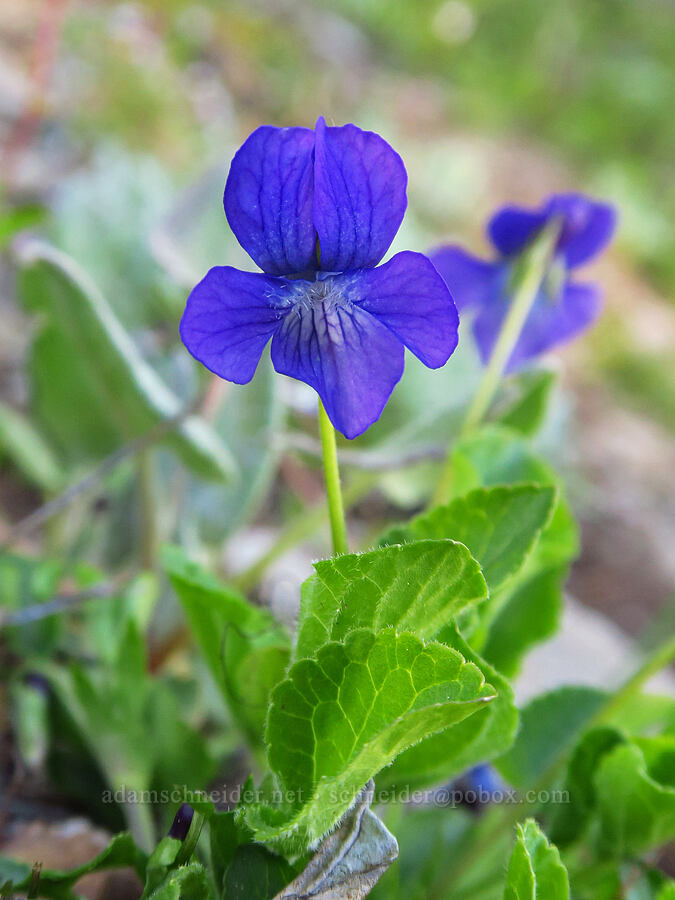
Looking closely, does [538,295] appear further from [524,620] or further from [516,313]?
[524,620]

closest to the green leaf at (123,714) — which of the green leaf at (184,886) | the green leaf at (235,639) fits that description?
the green leaf at (235,639)

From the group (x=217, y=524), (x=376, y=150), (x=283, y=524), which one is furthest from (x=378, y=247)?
(x=283, y=524)

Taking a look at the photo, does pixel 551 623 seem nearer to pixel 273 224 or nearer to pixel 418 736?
pixel 418 736

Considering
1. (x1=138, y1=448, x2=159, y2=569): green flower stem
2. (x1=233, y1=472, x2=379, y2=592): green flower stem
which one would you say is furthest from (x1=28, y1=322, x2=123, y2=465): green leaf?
(x1=233, y1=472, x2=379, y2=592): green flower stem

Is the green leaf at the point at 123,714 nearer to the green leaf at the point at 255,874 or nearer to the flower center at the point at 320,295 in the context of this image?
the green leaf at the point at 255,874

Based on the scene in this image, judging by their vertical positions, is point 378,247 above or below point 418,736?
above

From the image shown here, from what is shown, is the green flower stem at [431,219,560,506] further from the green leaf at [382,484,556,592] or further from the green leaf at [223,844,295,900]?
the green leaf at [223,844,295,900]

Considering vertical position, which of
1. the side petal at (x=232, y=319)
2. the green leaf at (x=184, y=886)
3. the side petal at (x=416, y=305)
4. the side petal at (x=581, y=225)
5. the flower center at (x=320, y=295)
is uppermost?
the side petal at (x=581, y=225)
